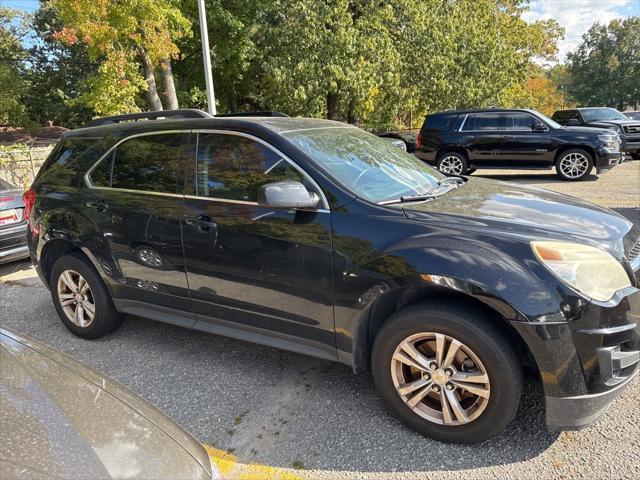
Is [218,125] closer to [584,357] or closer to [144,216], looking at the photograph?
[144,216]

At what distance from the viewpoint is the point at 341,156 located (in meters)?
3.14

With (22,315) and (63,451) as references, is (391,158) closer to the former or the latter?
(63,451)

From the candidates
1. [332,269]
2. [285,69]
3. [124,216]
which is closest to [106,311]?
[124,216]

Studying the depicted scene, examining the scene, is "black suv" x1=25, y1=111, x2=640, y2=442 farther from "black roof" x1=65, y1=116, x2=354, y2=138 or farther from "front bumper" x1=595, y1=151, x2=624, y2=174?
"front bumper" x1=595, y1=151, x2=624, y2=174

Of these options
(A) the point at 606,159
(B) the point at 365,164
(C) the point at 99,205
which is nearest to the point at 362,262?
(B) the point at 365,164

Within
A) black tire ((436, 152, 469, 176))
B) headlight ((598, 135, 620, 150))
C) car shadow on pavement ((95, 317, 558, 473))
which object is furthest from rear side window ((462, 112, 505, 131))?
car shadow on pavement ((95, 317, 558, 473))

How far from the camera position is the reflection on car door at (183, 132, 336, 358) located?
280 cm

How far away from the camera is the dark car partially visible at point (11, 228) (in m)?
5.97

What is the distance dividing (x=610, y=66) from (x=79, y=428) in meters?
62.6

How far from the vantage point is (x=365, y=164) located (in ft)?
10.5

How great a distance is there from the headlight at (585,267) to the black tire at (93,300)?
3201 mm

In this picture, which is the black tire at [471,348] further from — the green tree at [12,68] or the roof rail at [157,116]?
the green tree at [12,68]

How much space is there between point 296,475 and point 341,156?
1905 millimetres

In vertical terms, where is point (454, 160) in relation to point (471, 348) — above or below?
below
